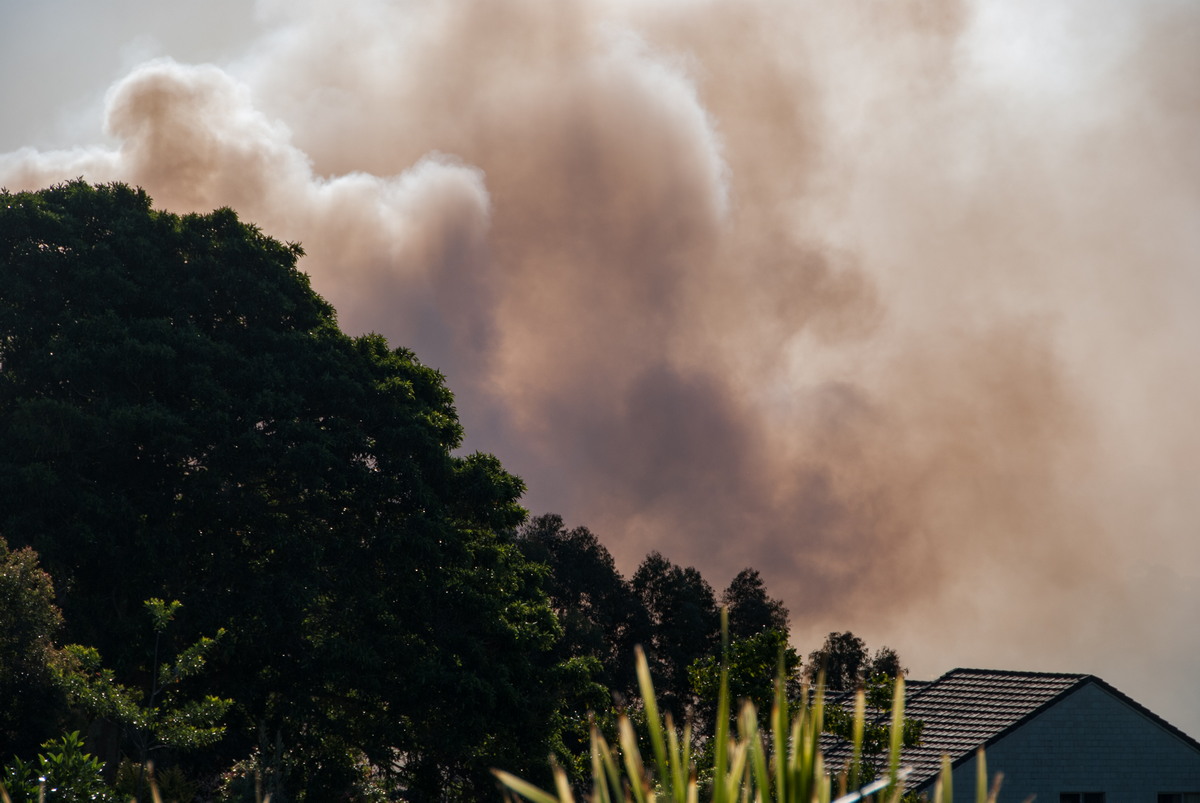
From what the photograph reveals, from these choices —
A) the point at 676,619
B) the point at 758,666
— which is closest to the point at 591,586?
the point at 676,619

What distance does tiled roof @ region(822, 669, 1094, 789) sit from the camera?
29.1 metres

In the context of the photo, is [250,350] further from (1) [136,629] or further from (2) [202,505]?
(1) [136,629]

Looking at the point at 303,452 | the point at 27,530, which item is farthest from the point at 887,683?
the point at 27,530

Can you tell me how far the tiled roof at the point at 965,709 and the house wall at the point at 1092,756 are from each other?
42 centimetres

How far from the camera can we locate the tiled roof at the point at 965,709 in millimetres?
29078

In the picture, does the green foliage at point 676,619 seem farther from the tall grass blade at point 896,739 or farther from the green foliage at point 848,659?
the tall grass blade at point 896,739

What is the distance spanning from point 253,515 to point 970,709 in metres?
19.5

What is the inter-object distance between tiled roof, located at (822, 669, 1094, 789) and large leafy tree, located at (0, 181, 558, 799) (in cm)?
968

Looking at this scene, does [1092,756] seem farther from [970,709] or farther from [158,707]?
[158,707]

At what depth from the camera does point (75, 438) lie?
28.6m

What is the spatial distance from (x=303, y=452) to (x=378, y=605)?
4.30 metres

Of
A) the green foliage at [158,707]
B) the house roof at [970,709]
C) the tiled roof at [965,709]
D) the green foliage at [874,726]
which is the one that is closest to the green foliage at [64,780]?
the green foliage at [158,707]

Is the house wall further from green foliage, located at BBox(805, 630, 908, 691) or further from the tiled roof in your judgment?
green foliage, located at BBox(805, 630, 908, 691)

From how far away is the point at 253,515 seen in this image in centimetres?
3008
